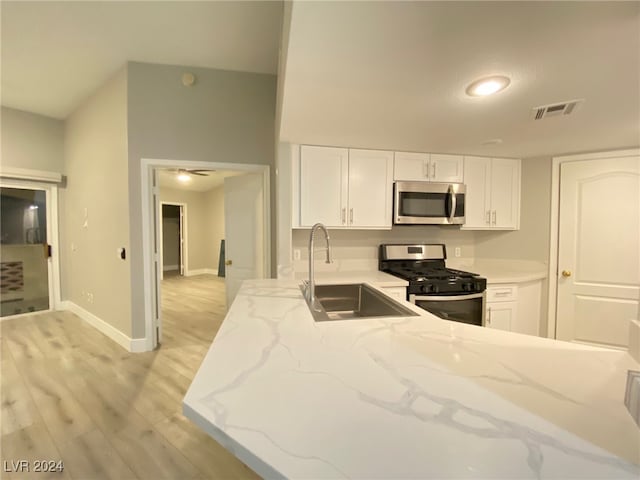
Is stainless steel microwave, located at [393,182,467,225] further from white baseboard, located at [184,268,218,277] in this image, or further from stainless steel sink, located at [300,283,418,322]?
white baseboard, located at [184,268,218,277]

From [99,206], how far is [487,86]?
3963mm

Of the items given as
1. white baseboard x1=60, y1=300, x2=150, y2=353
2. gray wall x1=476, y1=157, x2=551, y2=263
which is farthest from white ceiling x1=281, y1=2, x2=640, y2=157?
white baseboard x1=60, y1=300, x2=150, y2=353

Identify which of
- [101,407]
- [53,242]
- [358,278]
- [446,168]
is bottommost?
[101,407]

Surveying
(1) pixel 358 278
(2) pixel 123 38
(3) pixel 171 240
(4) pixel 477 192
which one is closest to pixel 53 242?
(2) pixel 123 38

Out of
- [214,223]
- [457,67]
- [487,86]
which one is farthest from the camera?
[214,223]

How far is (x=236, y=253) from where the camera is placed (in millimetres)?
3312

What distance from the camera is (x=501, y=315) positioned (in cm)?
265

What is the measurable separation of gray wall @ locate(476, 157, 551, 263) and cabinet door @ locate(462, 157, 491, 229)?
410 mm

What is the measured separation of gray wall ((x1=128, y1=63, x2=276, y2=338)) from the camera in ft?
9.05

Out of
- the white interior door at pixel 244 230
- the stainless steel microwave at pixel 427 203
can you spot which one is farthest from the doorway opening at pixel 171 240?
the stainless steel microwave at pixel 427 203

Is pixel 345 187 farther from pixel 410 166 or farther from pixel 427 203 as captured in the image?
pixel 427 203

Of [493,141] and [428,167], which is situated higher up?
[493,141]

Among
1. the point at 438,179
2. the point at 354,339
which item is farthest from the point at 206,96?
the point at 354,339

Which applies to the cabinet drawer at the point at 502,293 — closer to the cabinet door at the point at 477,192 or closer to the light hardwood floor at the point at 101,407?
the cabinet door at the point at 477,192
